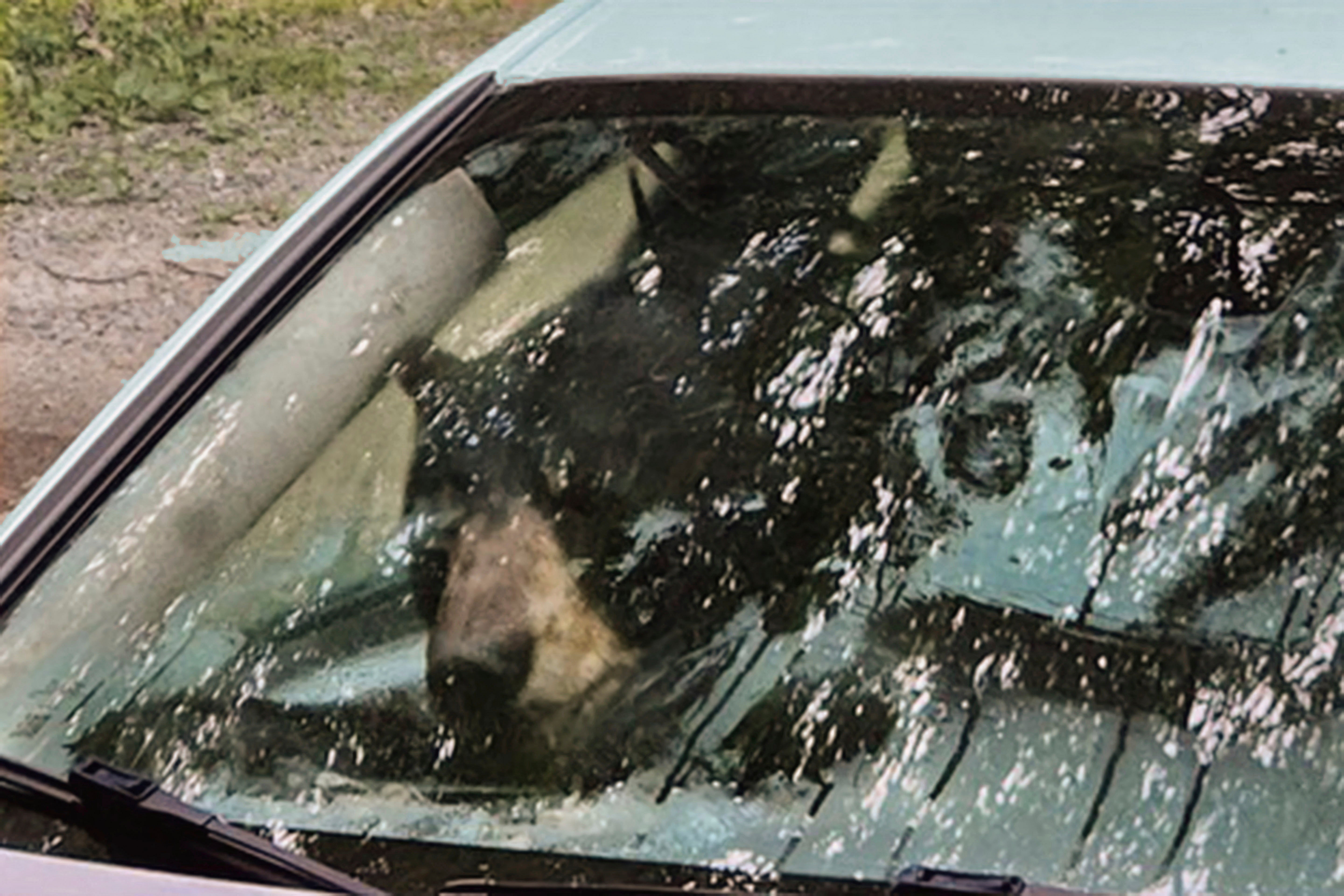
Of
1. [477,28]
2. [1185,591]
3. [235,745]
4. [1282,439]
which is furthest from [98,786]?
[477,28]

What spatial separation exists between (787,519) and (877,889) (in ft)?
1.40

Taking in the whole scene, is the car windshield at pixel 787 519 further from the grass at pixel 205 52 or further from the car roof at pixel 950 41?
the grass at pixel 205 52

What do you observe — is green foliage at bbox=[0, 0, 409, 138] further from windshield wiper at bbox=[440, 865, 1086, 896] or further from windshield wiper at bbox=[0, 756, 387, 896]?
windshield wiper at bbox=[440, 865, 1086, 896]

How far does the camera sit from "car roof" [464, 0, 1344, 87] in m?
2.17

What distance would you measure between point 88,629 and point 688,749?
0.58 metres

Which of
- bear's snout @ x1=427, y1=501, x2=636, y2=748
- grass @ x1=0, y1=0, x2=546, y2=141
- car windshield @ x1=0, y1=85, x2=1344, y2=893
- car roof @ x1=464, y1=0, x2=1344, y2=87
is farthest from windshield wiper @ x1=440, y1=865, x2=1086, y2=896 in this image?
grass @ x1=0, y1=0, x2=546, y2=141

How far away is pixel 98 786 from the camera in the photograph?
1725 millimetres

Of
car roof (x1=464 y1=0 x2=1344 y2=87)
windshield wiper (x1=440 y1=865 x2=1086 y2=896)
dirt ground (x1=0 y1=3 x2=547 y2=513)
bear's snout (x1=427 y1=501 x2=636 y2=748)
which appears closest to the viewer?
windshield wiper (x1=440 y1=865 x2=1086 y2=896)

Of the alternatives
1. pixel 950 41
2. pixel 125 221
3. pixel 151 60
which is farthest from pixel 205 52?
pixel 950 41

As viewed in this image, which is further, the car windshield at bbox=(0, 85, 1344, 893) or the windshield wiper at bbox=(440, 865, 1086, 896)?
the car windshield at bbox=(0, 85, 1344, 893)

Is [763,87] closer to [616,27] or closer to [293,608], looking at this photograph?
[616,27]

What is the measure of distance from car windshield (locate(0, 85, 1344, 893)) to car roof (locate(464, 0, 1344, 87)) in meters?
0.05

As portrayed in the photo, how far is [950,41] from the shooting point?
2277 millimetres

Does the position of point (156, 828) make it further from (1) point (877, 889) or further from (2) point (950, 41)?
(2) point (950, 41)
